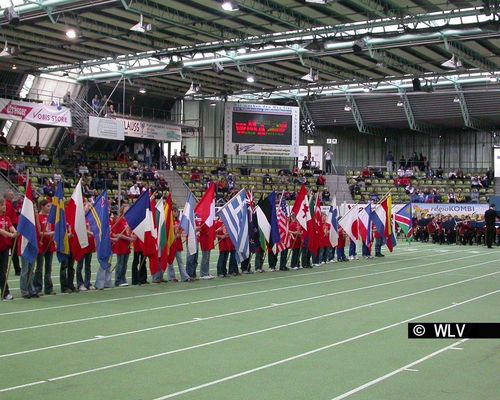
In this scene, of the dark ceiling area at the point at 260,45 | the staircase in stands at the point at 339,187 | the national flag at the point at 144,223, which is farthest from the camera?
the staircase in stands at the point at 339,187

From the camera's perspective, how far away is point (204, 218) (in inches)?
641

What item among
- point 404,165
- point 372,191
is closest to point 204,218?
point 372,191

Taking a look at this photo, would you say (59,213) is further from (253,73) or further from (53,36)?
(253,73)

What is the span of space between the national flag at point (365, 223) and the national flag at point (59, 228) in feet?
39.7

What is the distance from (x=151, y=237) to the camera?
14.9 meters

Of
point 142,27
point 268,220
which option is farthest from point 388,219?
point 142,27

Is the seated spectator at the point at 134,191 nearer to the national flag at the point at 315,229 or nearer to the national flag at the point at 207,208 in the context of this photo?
the national flag at the point at 315,229

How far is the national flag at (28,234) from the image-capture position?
12.3 m

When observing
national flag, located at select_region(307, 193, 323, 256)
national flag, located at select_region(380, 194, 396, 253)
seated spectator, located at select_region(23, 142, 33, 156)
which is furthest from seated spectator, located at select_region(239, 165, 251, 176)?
national flag, located at select_region(307, 193, 323, 256)

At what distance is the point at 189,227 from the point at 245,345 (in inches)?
298

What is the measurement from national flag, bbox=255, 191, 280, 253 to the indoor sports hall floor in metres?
3.07

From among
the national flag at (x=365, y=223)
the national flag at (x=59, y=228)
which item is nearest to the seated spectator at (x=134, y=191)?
the national flag at (x=365, y=223)

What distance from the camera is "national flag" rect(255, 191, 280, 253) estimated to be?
715 inches

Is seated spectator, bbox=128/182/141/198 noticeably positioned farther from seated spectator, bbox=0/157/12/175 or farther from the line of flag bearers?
the line of flag bearers
